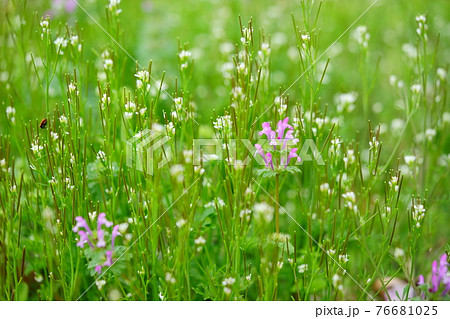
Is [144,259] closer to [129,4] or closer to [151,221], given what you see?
[151,221]

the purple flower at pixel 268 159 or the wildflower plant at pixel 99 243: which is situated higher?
the purple flower at pixel 268 159

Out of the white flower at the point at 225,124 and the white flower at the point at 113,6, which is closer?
the white flower at the point at 225,124

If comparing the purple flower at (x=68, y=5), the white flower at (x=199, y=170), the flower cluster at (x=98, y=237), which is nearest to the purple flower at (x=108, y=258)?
the flower cluster at (x=98, y=237)

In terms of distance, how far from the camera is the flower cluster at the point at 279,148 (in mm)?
1646

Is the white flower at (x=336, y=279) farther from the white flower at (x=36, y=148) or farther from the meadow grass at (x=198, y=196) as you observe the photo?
the white flower at (x=36, y=148)

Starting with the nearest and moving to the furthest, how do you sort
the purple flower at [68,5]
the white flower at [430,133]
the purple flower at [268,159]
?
the purple flower at [268,159]
the white flower at [430,133]
the purple flower at [68,5]

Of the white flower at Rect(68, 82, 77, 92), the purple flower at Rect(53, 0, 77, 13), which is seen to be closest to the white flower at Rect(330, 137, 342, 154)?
Answer: the white flower at Rect(68, 82, 77, 92)

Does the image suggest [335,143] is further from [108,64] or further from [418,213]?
[108,64]

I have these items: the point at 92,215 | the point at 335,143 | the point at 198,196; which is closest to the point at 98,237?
the point at 92,215

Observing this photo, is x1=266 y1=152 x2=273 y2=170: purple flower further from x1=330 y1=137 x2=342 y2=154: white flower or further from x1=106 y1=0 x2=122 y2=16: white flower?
x1=106 y1=0 x2=122 y2=16: white flower

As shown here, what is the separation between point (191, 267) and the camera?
1.90 meters

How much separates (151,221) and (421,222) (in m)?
0.92

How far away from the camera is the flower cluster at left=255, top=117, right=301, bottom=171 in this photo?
5.40 ft
